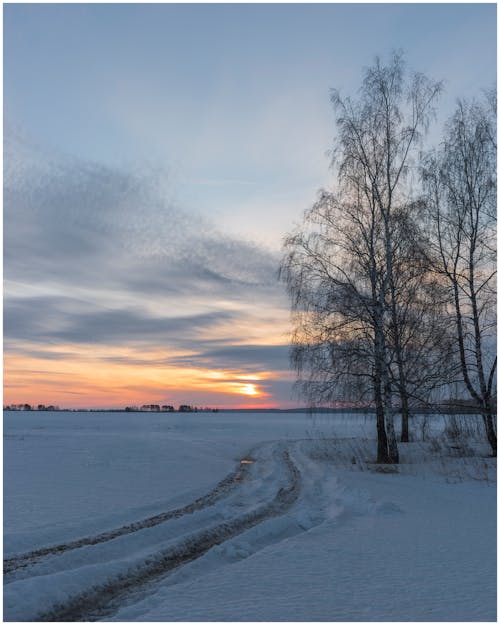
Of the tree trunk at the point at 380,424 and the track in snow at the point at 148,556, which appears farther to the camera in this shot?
the tree trunk at the point at 380,424

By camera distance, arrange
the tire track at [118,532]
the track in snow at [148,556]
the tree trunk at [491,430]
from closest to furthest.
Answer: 1. the track in snow at [148,556]
2. the tire track at [118,532]
3. the tree trunk at [491,430]

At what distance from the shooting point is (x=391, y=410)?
17.3 m

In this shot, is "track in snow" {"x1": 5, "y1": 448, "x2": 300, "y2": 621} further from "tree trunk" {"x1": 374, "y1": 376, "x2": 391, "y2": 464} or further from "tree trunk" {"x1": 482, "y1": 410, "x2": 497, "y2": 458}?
"tree trunk" {"x1": 482, "y1": 410, "x2": 497, "y2": 458}

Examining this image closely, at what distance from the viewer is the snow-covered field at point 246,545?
506cm

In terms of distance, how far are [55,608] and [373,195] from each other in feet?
53.3

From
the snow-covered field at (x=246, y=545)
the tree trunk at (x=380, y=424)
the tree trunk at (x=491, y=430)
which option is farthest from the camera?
the tree trunk at (x=491, y=430)

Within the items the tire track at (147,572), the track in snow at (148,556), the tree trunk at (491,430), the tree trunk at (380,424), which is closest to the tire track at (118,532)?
the track in snow at (148,556)

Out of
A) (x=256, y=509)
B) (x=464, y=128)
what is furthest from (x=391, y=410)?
(x=464, y=128)

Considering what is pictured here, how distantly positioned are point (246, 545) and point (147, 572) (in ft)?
5.32

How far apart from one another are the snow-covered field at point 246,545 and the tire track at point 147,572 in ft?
0.08

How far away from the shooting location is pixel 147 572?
6.30 metres

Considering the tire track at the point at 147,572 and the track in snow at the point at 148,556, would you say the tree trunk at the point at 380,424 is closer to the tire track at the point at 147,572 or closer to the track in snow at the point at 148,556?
the track in snow at the point at 148,556

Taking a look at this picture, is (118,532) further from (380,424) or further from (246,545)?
(380,424)

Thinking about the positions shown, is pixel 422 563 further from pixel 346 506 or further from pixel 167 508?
pixel 167 508
